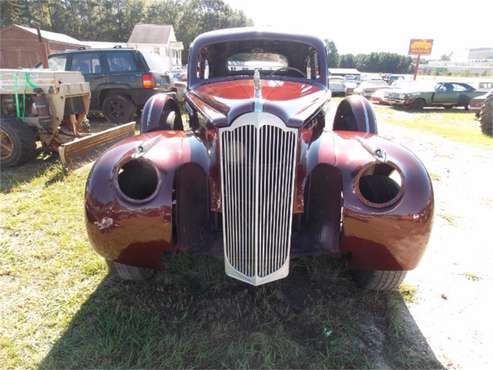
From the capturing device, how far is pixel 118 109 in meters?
9.33

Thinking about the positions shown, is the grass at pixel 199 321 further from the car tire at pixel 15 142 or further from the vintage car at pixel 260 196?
the car tire at pixel 15 142

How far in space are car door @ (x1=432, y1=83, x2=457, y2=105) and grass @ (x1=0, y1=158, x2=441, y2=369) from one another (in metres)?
16.3

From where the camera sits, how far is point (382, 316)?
2.45m

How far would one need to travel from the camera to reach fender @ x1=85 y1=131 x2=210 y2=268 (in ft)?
6.98

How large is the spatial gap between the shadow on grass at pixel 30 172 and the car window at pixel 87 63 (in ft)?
13.5

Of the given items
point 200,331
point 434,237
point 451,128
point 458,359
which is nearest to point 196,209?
point 200,331

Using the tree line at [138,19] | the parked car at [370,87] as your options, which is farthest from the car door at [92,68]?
the tree line at [138,19]

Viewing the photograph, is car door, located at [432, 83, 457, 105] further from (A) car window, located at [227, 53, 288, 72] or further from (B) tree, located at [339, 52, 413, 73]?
(B) tree, located at [339, 52, 413, 73]

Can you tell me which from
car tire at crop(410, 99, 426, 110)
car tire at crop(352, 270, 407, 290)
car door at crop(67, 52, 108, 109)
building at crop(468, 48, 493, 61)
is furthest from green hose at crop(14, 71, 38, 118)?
building at crop(468, 48, 493, 61)

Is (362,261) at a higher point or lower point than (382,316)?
higher

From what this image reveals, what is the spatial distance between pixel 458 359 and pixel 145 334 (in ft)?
6.48

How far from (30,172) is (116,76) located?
4635mm

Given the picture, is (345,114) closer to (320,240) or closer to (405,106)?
(320,240)

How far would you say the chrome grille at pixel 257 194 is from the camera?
2.00 meters
